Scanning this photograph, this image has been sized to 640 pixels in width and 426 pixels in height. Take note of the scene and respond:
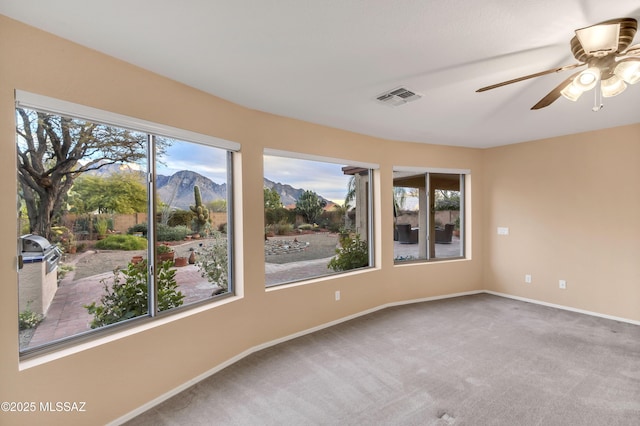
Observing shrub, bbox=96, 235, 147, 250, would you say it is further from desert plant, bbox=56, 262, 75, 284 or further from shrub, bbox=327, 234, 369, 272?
shrub, bbox=327, 234, 369, 272

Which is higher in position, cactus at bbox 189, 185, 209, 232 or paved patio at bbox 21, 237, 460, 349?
cactus at bbox 189, 185, 209, 232

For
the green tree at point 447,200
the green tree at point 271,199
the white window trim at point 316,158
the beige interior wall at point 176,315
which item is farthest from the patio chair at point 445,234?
the green tree at point 271,199

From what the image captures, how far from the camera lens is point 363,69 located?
2107 millimetres

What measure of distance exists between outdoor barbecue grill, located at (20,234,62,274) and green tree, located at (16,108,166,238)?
0.05 meters

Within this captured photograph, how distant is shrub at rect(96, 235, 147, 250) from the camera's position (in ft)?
6.64

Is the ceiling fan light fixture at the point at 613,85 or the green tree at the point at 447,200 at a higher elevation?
the ceiling fan light fixture at the point at 613,85

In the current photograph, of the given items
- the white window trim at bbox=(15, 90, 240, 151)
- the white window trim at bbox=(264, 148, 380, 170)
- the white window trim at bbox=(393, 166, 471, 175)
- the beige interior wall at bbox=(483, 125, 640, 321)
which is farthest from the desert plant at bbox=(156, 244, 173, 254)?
the beige interior wall at bbox=(483, 125, 640, 321)

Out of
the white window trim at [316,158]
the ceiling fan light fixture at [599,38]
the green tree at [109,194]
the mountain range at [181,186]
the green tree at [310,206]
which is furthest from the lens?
the green tree at [310,206]

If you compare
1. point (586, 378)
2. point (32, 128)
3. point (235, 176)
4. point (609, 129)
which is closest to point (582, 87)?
point (586, 378)

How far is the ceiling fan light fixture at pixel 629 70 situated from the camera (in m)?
1.55

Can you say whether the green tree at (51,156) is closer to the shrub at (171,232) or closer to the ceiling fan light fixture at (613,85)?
the shrub at (171,232)

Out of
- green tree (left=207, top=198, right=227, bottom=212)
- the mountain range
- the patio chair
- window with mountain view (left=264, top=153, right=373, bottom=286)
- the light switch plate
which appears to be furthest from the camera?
the patio chair

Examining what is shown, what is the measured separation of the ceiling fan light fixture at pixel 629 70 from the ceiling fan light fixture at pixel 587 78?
0.10 m

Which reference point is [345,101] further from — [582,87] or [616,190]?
[616,190]
